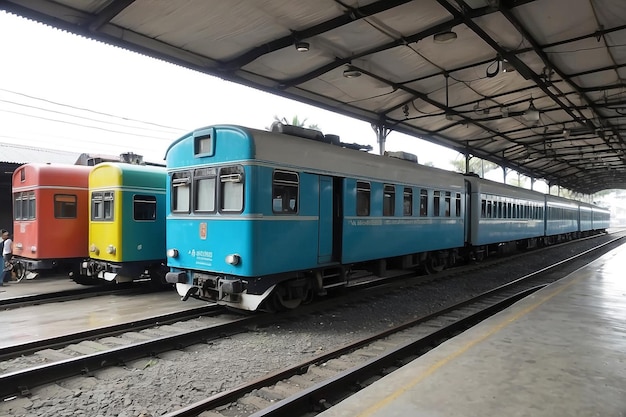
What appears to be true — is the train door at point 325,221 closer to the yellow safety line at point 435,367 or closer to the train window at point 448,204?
the yellow safety line at point 435,367

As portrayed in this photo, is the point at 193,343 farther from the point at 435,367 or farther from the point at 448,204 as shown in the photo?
the point at 448,204

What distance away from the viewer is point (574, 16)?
31.7ft

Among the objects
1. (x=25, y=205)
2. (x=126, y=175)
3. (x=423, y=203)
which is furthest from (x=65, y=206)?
(x=423, y=203)

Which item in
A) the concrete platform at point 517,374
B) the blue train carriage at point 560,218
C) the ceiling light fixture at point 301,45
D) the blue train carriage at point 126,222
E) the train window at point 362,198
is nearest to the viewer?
the concrete platform at point 517,374

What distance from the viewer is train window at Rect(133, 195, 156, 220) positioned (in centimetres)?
1066

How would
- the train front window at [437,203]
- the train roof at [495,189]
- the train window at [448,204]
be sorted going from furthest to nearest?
the train roof at [495,189], the train window at [448,204], the train front window at [437,203]

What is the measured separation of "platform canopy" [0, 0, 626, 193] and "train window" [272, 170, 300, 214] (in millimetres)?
3671

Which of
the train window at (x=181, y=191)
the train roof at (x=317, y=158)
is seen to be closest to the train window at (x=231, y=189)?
the train roof at (x=317, y=158)

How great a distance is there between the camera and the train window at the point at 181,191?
827 cm

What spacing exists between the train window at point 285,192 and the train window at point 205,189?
1100 millimetres

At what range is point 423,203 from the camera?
39.9 ft

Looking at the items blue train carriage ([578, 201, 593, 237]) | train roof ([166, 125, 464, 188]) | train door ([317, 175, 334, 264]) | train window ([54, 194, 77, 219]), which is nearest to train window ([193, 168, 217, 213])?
train roof ([166, 125, 464, 188])

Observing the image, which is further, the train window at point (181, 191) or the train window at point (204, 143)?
the train window at point (181, 191)

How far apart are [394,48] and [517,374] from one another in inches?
355
